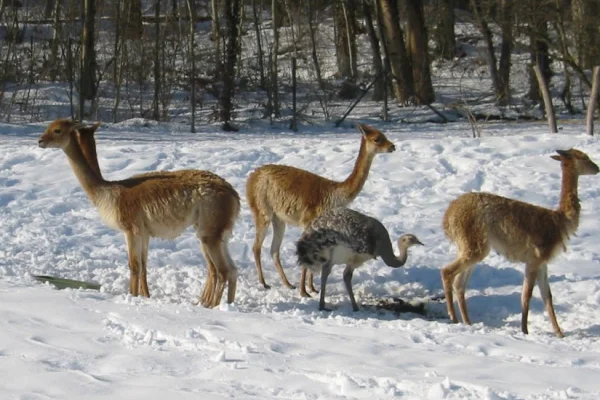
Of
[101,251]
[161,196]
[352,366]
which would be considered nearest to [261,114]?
[101,251]

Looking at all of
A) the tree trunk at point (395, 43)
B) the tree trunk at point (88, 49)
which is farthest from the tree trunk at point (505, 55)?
the tree trunk at point (88, 49)

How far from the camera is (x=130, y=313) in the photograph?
7883mm

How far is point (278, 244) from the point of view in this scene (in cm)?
1102

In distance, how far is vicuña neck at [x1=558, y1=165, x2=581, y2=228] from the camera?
9.43m

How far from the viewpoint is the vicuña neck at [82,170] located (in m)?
9.90

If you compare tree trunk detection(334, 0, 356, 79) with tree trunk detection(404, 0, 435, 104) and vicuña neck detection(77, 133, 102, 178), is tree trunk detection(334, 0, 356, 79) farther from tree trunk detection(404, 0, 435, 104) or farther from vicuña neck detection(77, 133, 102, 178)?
vicuña neck detection(77, 133, 102, 178)

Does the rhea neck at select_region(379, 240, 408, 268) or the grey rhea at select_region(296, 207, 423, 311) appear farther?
the rhea neck at select_region(379, 240, 408, 268)

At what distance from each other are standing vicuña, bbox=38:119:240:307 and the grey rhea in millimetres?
763

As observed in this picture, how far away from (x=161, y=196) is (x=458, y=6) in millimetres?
38480

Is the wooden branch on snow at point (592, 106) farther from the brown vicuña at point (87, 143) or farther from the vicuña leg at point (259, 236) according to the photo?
the brown vicuña at point (87, 143)

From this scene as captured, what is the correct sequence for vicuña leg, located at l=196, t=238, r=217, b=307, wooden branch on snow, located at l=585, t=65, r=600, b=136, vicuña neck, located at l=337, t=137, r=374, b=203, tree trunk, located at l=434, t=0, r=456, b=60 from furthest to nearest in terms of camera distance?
1. tree trunk, located at l=434, t=0, r=456, b=60
2. wooden branch on snow, located at l=585, t=65, r=600, b=136
3. vicuña neck, located at l=337, t=137, r=374, b=203
4. vicuña leg, located at l=196, t=238, r=217, b=307

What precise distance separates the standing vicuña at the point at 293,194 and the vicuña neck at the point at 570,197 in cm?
218

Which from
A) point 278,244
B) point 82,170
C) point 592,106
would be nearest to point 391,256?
point 278,244

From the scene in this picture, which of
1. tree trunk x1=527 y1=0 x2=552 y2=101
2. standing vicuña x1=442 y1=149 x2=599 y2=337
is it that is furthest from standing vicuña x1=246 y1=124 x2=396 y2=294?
tree trunk x1=527 y1=0 x2=552 y2=101
